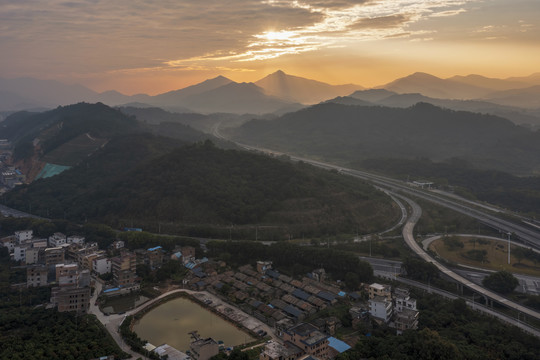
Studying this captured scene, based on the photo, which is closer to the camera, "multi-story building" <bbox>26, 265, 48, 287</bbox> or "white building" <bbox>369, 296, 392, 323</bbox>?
"white building" <bbox>369, 296, 392, 323</bbox>

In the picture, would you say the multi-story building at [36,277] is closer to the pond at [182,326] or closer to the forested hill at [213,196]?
the pond at [182,326]

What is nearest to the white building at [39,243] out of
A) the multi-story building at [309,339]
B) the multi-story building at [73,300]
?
the multi-story building at [73,300]

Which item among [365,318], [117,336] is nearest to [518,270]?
[365,318]

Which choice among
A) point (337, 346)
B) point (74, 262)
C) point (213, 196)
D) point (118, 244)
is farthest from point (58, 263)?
point (337, 346)

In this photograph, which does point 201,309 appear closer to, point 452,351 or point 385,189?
point 452,351

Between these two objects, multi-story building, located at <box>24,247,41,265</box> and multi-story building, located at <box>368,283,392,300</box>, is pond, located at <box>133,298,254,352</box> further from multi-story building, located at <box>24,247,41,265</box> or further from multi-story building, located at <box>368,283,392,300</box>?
multi-story building, located at <box>24,247,41,265</box>

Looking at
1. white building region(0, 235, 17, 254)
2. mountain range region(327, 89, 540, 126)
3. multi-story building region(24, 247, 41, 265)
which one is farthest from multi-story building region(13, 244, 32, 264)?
mountain range region(327, 89, 540, 126)
